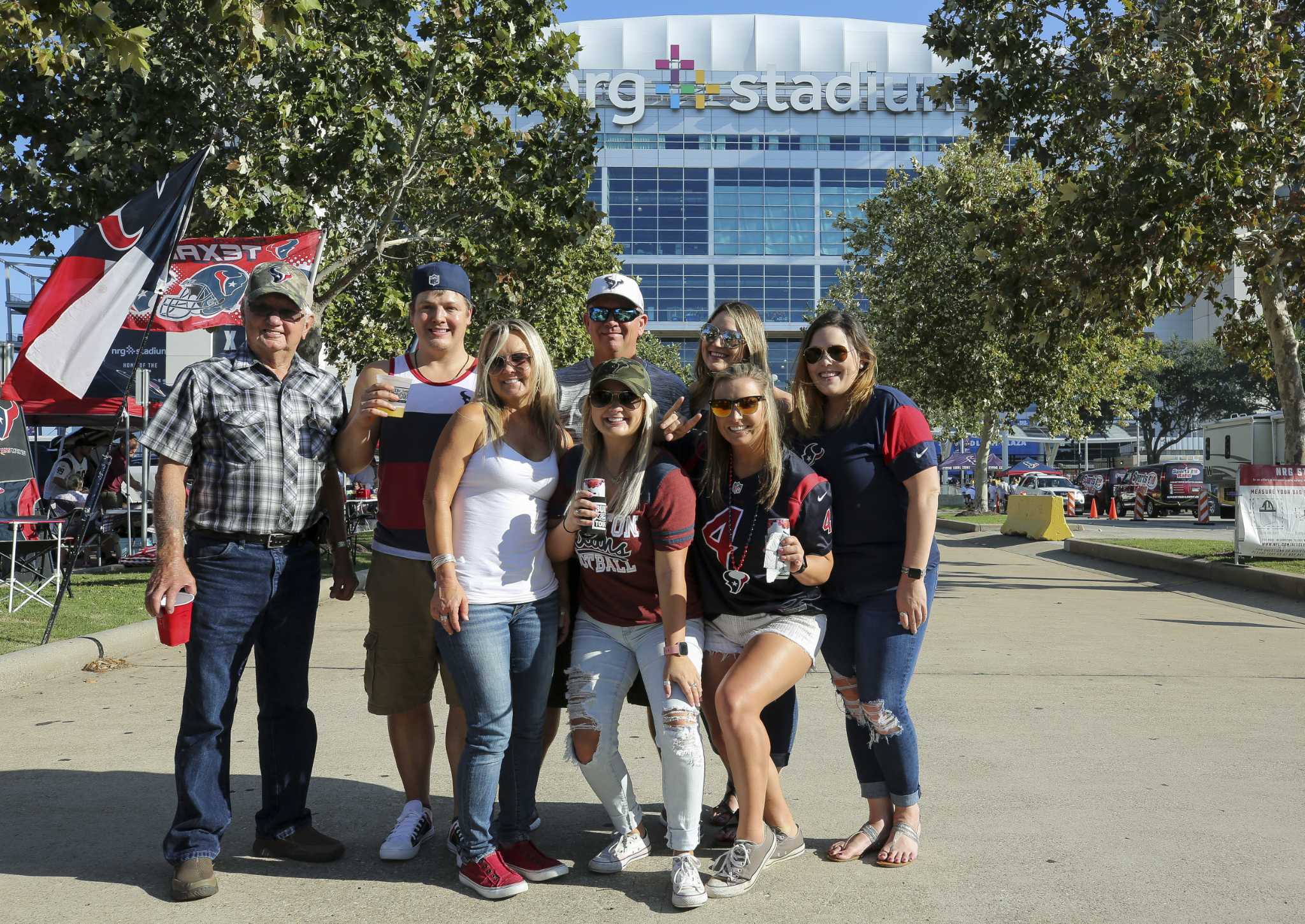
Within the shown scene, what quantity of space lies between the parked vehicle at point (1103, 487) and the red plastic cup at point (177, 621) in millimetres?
39594

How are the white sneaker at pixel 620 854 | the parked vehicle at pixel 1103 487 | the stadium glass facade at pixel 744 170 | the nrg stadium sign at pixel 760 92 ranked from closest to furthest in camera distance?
the white sneaker at pixel 620 854 < the parked vehicle at pixel 1103 487 < the stadium glass facade at pixel 744 170 < the nrg stadium sign at pixel 760 92

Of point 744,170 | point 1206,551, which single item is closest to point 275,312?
point 1206,551

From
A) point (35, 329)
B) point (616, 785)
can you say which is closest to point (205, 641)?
point (616, 785)

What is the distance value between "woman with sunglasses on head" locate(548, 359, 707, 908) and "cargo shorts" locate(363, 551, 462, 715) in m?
0.53

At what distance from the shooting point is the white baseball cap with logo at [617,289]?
4684mm

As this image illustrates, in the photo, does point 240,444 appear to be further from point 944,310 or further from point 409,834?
point 944,310

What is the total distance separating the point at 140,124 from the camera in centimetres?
1362

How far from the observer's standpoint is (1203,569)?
1514 cm

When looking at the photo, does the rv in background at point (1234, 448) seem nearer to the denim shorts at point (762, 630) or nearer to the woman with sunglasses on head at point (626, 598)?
the denim shorts at point (762, 630)

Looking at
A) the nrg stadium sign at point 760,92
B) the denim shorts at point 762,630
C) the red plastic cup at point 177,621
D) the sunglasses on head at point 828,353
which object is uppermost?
the nrg stadium sign at point 760,92

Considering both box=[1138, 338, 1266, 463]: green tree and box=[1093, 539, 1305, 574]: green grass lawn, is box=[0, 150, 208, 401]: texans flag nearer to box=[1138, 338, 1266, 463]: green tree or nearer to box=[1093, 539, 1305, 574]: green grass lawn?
box=[1093, 539, 1305, 574]: green grass lawn

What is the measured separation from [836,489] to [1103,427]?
2914 inches

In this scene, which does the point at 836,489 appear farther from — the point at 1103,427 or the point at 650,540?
the point at 1103,427

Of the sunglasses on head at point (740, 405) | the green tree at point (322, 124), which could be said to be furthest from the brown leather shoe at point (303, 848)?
the green tree at point (322, 124)
